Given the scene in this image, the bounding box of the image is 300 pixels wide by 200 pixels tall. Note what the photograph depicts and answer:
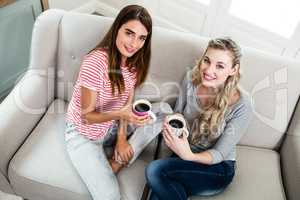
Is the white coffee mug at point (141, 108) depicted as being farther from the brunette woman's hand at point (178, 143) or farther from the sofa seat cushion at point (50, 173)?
the sofa seat cushion at point (50, 173)

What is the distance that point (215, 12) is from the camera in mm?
2568

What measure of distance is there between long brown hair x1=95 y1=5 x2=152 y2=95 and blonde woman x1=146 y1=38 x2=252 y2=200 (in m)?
0.21

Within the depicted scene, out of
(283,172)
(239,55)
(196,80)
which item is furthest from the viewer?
(283,172)

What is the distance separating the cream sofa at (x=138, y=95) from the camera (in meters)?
1.24

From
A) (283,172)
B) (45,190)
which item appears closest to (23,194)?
(45,190)

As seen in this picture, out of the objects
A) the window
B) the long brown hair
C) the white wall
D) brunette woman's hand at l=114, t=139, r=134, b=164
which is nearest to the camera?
the long brown hair

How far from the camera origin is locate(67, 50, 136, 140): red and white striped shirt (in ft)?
3.91

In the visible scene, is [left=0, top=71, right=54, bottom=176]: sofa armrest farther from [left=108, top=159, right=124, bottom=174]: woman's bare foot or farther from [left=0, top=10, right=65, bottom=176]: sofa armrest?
[left=108, top=159, right=124, bottom=174]: woman's bare foot

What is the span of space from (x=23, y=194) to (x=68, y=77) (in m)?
0.56

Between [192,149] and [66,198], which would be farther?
[192,149]

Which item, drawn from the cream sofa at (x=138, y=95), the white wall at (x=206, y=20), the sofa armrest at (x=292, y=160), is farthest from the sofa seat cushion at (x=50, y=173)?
the white wall at (x=206, y=20)

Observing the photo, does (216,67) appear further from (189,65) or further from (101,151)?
(101,151)

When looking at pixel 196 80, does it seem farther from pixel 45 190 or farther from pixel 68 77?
pixel 45 190

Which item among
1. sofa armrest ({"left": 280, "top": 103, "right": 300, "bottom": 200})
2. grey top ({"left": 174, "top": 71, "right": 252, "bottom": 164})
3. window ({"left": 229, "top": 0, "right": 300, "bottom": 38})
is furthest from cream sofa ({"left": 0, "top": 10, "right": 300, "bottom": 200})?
window ({"left": 229, "top": 0, "right": 300, "bottom": 38})
